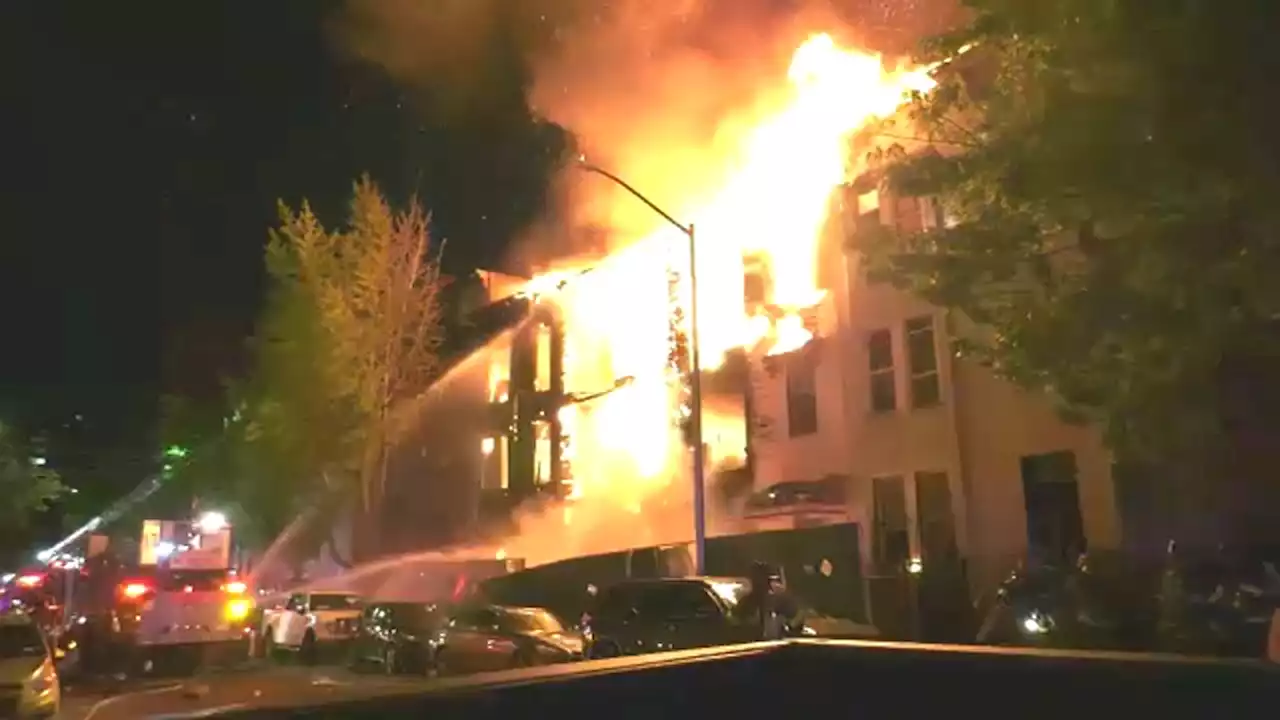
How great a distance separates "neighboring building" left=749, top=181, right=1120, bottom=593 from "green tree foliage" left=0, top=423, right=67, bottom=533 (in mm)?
27712

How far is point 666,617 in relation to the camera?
1569 cm

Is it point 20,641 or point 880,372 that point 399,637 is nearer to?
point 20,641

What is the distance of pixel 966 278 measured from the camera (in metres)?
13.6

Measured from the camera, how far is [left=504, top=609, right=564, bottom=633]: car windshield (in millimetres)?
17505

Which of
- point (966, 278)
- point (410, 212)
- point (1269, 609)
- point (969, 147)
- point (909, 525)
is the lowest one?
point (1269, 609)

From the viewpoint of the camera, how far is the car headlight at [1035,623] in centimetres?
1451

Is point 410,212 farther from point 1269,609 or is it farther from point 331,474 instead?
point 1269,609

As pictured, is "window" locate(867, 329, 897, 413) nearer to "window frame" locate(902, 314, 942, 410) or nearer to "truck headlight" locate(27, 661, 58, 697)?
"window frame" locate(902, 314, 942, 410)

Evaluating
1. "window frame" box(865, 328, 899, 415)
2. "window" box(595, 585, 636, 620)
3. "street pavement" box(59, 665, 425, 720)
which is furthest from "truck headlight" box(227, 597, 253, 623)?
"window frame" box(865, 328, 899, 415)

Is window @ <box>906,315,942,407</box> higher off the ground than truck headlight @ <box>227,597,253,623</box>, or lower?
higher

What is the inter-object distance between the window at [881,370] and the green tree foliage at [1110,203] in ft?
28.8

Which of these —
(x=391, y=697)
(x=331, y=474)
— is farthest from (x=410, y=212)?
(x=391, y=697)

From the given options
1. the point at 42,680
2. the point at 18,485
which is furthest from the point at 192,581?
the point at 18,485

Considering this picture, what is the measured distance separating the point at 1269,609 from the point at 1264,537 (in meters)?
4.17
